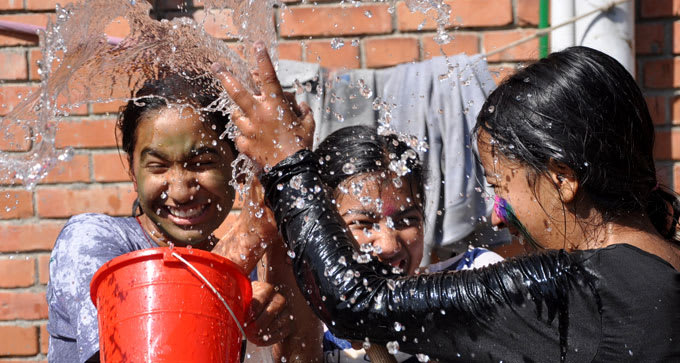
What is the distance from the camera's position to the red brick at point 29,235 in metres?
3.53

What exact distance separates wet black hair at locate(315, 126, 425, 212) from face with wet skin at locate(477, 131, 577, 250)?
79cm

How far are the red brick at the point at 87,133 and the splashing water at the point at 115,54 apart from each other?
2.71 ft

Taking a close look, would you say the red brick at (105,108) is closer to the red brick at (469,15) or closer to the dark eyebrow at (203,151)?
the dark eyebrow at (203,151)

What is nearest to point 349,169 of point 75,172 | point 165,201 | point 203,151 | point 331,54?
point 203,151

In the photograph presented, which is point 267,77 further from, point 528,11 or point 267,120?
point 528,11

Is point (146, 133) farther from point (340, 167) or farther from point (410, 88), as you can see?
point (410, 88)

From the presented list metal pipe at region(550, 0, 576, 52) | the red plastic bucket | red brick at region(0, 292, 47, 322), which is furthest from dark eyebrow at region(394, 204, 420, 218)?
red brick at region(0, 292, 47, 322)

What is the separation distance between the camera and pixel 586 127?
5.63ft

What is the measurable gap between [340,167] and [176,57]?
0.64 metres

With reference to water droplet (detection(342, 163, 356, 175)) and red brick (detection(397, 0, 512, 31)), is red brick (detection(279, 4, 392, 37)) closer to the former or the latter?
red brick (detection(397, 0, 512, 31))

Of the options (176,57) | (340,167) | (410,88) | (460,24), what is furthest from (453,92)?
(176,57)

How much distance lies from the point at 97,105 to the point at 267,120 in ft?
6.08

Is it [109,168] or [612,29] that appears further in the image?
[109,168]

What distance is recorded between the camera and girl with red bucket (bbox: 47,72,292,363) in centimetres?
227
